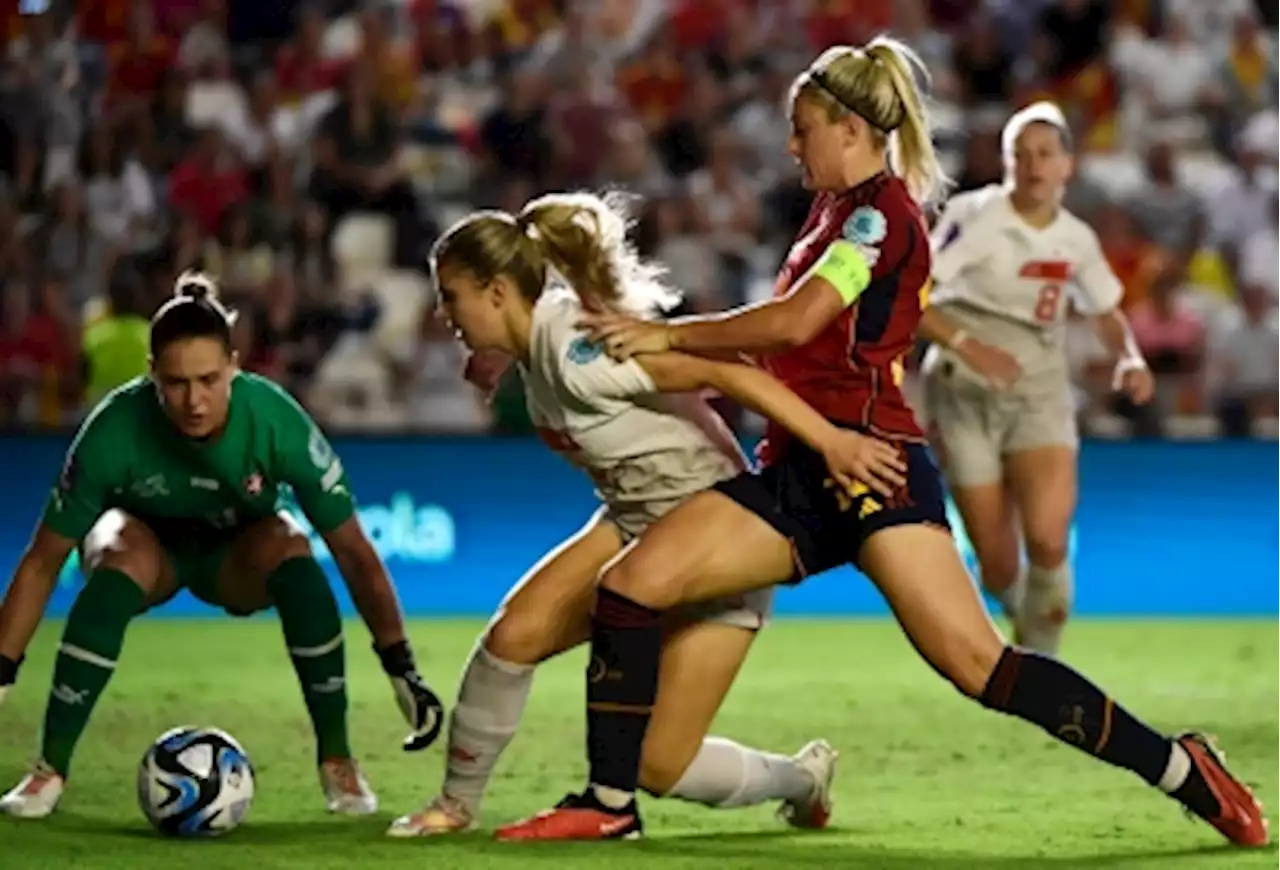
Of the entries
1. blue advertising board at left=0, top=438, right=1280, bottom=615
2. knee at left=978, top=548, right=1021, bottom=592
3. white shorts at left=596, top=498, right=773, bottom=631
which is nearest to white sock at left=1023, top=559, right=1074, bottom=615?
knee at left=978, top=548, right=1021, bottom=592

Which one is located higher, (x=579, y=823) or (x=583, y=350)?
(x=583, y=350)

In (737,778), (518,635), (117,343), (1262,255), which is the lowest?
(737,778)

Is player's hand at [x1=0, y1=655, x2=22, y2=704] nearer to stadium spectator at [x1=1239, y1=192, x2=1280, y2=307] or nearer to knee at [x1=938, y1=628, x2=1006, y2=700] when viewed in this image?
knee at [x1=938, y1=628, x2=1006, y2=700]

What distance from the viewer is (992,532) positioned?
33.0 ft

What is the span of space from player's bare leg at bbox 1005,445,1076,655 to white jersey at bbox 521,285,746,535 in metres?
3.66

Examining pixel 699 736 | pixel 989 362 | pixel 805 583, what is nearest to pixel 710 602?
pixel 699 736

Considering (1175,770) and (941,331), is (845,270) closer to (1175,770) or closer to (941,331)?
(1175,770)

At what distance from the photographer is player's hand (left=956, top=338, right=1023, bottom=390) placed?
925 cm

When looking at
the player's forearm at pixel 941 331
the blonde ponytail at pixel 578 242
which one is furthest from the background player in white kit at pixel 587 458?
the player's forearm at pixel 941 331

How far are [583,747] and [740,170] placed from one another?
782 centimetres

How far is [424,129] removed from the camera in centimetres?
1585

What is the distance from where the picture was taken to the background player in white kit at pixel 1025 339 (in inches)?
385

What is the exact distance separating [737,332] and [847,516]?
0.49 m

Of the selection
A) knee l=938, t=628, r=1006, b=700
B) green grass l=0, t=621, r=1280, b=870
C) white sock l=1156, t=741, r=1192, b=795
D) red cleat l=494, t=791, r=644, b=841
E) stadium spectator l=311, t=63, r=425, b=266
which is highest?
stadium spectator l=311, t=63, r=425, b=266
